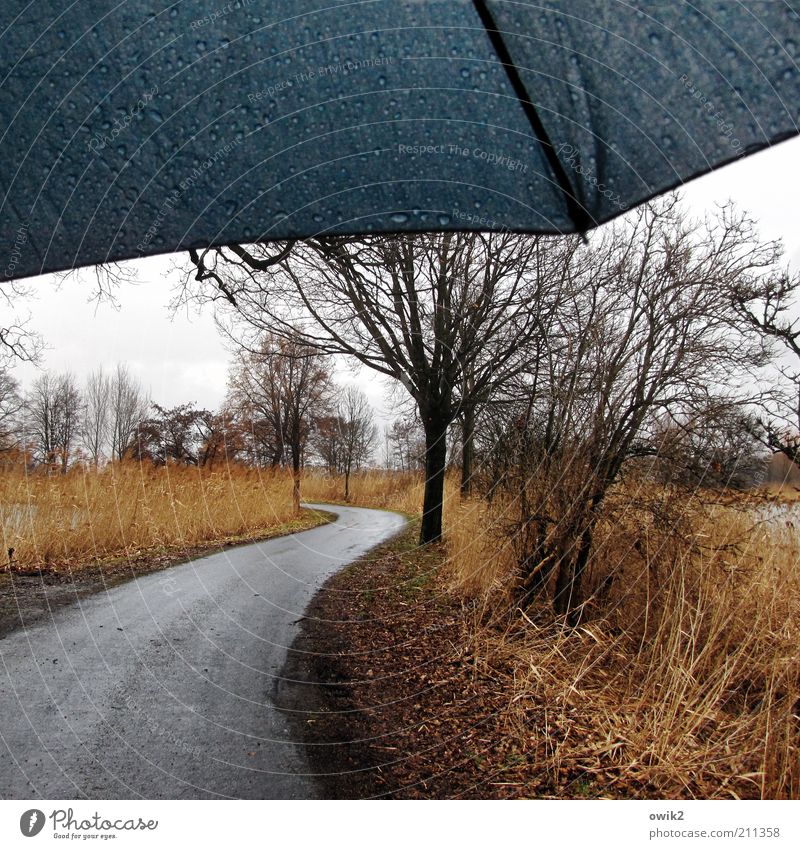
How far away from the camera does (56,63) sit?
1188 mm

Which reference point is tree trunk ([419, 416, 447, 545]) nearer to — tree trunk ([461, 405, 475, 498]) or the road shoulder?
tree trunk ([461, 405, 475, 498])

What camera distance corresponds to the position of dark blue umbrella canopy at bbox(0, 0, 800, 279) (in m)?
1.14

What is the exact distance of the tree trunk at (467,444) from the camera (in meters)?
1.60

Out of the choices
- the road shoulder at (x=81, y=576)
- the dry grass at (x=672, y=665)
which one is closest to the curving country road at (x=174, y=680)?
the road shoulder at (x=81, y=576)

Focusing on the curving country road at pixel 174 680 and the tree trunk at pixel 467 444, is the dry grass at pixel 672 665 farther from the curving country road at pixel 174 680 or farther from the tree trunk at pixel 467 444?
the curving country road at pixel 174 680

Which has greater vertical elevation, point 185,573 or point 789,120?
point 789,120

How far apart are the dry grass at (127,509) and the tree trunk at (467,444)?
0.63 meters

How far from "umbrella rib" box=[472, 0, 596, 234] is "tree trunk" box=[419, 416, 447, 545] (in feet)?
2.52

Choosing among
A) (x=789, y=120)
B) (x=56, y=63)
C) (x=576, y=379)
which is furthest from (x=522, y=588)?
(x=56, y=63)

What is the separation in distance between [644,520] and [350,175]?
1.36 meters

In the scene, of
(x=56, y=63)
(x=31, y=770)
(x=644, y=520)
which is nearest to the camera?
(x=31, y=770)

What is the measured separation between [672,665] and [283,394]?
1383 millimetres

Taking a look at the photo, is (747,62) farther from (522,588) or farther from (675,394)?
(522,588)

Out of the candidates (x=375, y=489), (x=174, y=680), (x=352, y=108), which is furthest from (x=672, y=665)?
(x=352, y=108)
